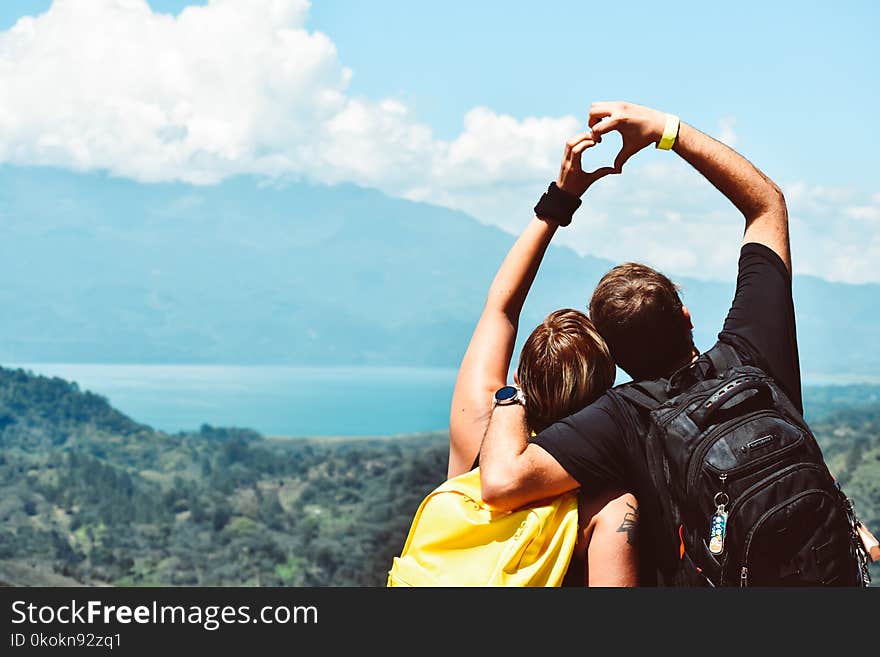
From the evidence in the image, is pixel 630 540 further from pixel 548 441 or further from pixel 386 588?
pixel 386 588

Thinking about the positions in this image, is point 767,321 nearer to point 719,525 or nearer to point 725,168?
point 725,168

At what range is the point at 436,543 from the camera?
2646 millimetres

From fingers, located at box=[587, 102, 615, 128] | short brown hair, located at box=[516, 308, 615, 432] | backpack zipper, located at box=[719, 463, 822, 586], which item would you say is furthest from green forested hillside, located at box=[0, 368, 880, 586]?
backpack zipper, located at box=[719, 463, 822, 586]

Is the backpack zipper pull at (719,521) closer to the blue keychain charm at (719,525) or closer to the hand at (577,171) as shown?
the blue keychain charm at (719,525)

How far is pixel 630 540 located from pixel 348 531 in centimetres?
7491

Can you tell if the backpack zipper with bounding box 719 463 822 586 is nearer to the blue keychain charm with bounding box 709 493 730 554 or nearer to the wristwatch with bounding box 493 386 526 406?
the blue keychain charm with bounding box 709 493 730 554

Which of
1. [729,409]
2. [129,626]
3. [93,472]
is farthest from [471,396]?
[93,472]

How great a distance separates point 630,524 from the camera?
2557 millimetres

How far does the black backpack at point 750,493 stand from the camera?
234cm

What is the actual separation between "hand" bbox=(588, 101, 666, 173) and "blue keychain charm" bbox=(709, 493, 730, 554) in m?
1.01

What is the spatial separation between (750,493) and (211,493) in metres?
84.4

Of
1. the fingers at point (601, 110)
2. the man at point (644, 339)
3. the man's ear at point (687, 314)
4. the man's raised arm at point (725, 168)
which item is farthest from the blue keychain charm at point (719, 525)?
the fingers at point (601, 110)

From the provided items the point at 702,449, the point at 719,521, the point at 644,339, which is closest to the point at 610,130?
the point at 644,339

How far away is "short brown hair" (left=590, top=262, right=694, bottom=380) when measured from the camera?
2.66 metres
